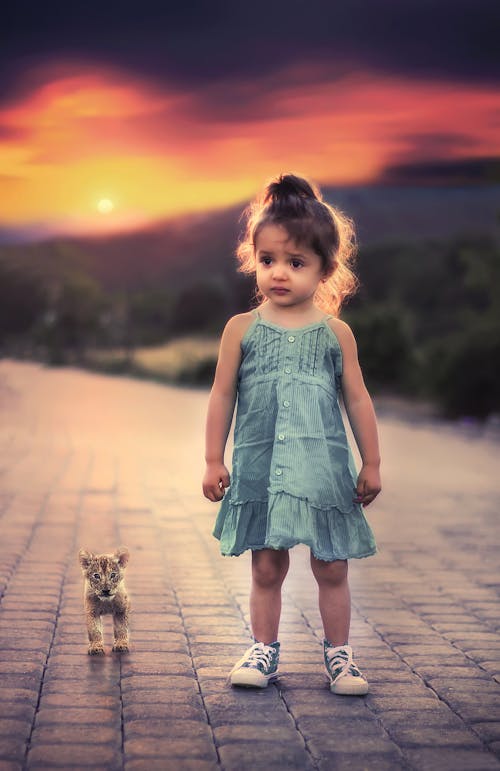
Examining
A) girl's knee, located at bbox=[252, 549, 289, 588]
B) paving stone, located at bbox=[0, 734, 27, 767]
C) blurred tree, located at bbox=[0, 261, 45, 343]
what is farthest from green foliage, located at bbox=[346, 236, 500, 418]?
blurred tree, located at bbox=[0, 261, 45, 343]

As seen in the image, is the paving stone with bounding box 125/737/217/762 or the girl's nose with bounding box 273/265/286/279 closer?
the paving stone with bounding box 125/737/217/762

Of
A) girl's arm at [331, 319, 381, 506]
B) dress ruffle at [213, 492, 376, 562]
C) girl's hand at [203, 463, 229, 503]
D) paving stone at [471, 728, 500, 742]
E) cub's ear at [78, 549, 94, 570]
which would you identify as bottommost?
paving stone at [471, 728, 500, 742]

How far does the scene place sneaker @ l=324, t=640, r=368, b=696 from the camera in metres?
3.52

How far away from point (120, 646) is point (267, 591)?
655mm

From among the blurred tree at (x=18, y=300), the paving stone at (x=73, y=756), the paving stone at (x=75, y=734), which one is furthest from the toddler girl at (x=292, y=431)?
the blurred tree at (x=18, y=300)

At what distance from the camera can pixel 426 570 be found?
586cm

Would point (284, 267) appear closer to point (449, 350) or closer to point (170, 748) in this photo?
point (170, 748)

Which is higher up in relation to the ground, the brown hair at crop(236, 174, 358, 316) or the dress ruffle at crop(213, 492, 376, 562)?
the brown hair at crop(236, 174, 358, 316)

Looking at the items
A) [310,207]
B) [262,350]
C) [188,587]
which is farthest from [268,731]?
[188,587]

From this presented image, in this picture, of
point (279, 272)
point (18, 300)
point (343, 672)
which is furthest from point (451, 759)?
point (18, 300)

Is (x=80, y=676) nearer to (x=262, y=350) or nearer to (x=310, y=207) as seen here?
(x=262, y=350)

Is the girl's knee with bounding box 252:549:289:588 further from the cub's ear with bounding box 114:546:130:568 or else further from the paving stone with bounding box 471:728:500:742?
the paving stone with bounding box 471:728:500:742

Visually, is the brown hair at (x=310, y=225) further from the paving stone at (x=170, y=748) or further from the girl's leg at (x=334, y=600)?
the paving stone at (x=170, y=748)

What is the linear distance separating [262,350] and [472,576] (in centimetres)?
259
